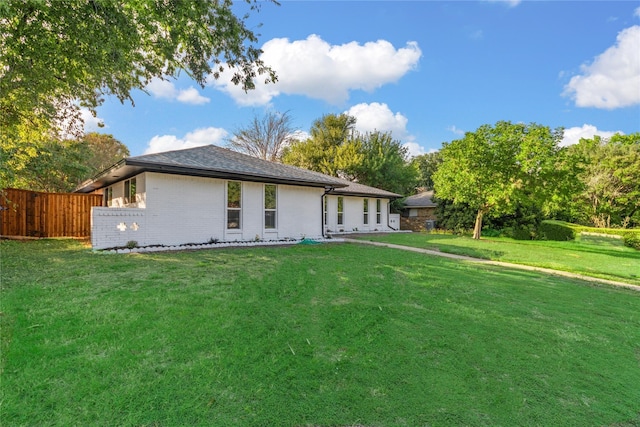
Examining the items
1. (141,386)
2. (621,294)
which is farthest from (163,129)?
(621,294)

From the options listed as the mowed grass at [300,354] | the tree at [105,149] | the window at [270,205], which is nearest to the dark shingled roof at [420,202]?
the window at [270,205]

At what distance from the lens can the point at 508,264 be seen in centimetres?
997

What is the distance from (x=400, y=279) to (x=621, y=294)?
518cm

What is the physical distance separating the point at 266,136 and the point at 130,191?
2132 centimetres

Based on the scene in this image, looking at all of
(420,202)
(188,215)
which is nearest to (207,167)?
(188,215)

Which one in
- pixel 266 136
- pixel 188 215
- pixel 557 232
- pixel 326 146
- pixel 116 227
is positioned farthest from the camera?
pixel 266 136

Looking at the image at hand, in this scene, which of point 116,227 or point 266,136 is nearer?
point 116,227

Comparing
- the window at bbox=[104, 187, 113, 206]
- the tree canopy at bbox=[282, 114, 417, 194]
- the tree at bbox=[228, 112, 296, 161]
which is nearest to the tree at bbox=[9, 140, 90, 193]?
the window at bbox=[104, 187, 113, 206]

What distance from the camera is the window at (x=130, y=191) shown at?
1130cm

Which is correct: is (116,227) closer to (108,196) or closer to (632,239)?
(108,196)

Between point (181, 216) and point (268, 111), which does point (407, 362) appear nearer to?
point (181, 216)

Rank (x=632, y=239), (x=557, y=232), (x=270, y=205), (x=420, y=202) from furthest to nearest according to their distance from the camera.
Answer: (x=420, y=202)
(x=557, y=232)
(x=632, y=239)
(x=270, y=205)

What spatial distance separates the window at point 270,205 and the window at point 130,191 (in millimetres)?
4899

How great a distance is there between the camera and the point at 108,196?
48.8 ft
